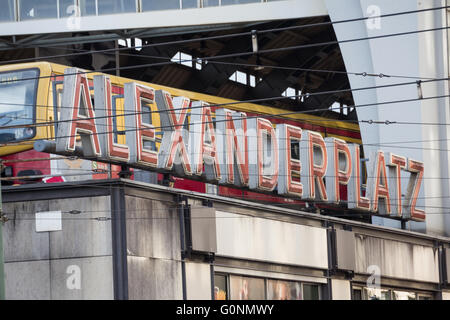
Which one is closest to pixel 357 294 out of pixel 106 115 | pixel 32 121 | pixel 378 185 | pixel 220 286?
pixel 378 185

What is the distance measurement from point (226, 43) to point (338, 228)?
778 inches

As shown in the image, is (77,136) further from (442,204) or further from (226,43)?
(226,43)

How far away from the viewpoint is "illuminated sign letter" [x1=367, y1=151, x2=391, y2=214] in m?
32.2

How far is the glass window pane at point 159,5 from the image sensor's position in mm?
40188

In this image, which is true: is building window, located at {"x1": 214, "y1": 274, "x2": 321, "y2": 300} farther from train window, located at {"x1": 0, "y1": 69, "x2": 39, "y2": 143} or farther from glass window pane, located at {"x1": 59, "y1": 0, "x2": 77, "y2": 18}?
glass window pane, located at {"x1": 59, "y1": 0, "x2": 77, "y2": 18}

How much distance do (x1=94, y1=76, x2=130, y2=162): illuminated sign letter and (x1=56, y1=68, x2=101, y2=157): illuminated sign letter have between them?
263mm

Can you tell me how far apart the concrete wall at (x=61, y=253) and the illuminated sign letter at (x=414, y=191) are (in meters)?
13.5

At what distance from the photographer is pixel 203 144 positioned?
89.5ft

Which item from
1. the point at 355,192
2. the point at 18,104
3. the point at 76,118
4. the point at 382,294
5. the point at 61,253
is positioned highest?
the point at 18,104

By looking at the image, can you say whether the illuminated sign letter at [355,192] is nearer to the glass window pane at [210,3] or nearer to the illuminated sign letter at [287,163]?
the illuminated sign letter at [287,163]

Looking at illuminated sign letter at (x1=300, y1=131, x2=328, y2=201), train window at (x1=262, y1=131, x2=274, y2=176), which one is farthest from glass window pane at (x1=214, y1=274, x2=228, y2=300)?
illuminated sign letter at (x1=300, y1=131, x2=328, y2=201)

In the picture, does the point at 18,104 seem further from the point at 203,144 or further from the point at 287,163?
the point at 287,163

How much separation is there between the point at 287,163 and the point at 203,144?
3.35 meters
